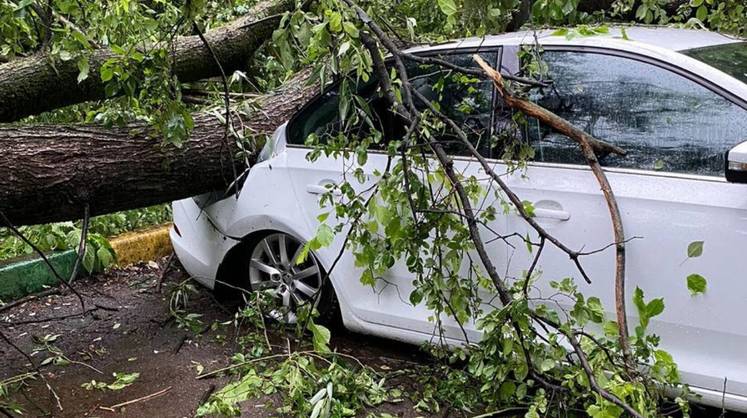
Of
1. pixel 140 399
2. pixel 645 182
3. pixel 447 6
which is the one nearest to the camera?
pixel 447 6

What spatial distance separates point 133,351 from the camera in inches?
165

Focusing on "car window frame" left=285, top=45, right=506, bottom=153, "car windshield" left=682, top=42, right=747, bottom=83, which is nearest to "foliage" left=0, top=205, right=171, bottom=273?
"car window frame" left=285, top=45, right=506, bottom=153

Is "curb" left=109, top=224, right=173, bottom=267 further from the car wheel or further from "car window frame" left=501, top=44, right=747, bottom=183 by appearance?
"car window frame" left=501, top=44, right=747, bottom=183

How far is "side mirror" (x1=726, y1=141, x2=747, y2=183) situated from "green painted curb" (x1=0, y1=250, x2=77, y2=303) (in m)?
4.24

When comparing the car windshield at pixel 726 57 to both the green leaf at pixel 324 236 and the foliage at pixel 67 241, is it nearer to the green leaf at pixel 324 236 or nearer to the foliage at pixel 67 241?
the green leaf at pixel 324 236

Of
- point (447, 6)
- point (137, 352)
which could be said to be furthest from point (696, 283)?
point (137, 352)

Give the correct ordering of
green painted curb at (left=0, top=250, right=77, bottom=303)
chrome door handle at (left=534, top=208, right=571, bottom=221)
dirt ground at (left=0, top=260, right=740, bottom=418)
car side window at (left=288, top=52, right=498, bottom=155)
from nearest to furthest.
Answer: chrome door handle at (left=534, top=208, right=571, bottom=221)
car side window at (left=288, top=52, right=498, bottom=155)
dirt ground at (left=0, top=260, right=740, bottom=418)
green painted curb at (left=0, top=250, right=77, bottom=303)

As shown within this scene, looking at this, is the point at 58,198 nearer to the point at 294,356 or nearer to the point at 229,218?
the point at 229,218

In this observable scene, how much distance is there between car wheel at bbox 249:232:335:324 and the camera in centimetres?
410

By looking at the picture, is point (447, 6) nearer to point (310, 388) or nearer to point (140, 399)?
point (310, 388)

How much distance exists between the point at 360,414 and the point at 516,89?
160cm

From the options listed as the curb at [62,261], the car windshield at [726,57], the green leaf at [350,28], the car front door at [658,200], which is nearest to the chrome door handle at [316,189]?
the car front door at [658,200]

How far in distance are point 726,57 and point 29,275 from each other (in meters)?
4.36

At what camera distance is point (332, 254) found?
3.91m
